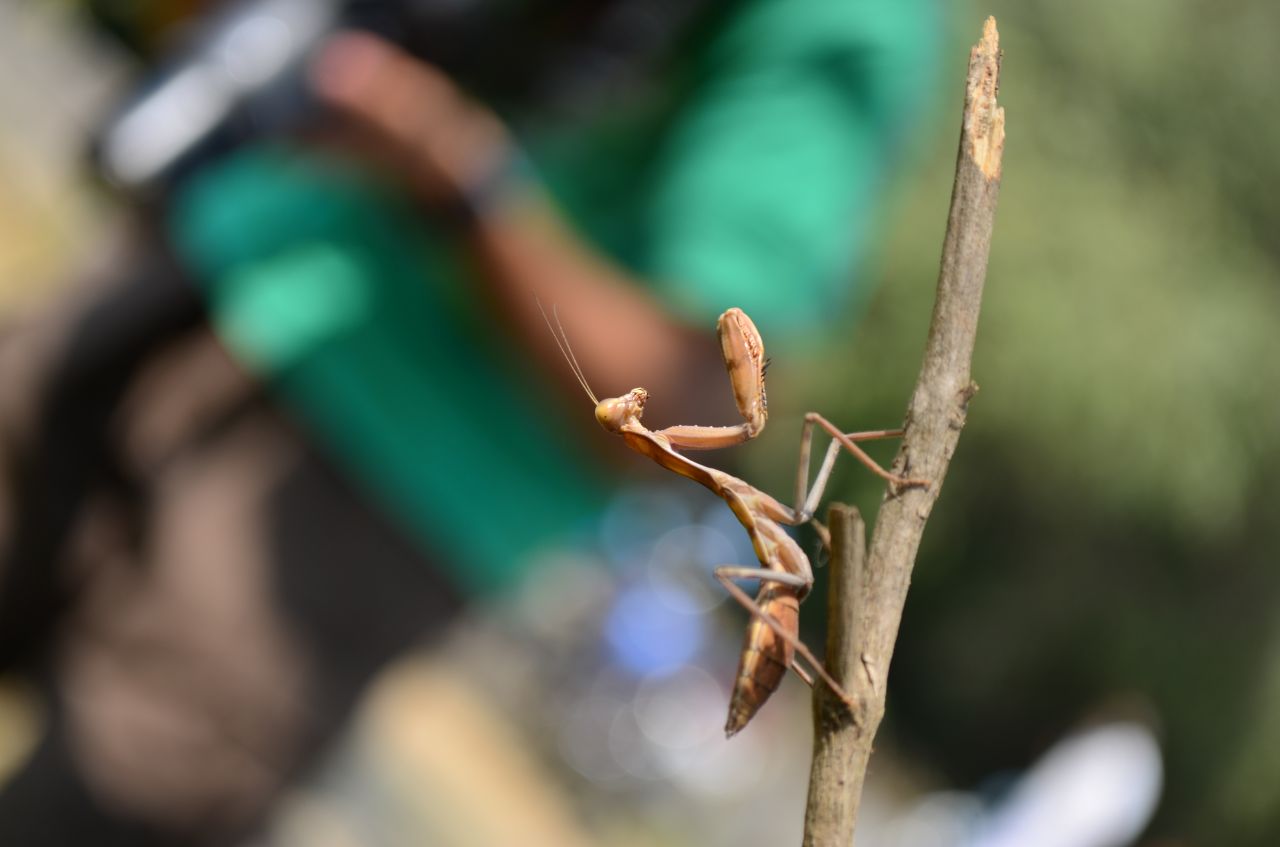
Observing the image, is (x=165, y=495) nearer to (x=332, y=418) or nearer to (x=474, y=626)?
(x=332, y=418)

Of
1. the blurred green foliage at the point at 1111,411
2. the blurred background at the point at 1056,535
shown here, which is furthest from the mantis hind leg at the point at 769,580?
the blurred green foliage at the point at 1111,411

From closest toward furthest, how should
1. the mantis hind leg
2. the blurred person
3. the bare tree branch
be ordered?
the bare tree branch, the mantis hind leg, the blurred person

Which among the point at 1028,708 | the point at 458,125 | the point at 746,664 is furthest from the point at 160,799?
the point at 1028,708

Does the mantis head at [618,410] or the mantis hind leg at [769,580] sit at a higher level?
the mantis head at [618,410]

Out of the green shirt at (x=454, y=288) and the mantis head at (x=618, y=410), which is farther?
the green shirt at (x=454, y=288)

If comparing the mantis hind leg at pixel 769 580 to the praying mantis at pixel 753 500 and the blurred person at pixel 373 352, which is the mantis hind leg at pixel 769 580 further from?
the blurred person at pixel 373 352

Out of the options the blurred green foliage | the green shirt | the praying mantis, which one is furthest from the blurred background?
the praying mantis

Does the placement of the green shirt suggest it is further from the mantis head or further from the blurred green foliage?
the blurred green foliage
